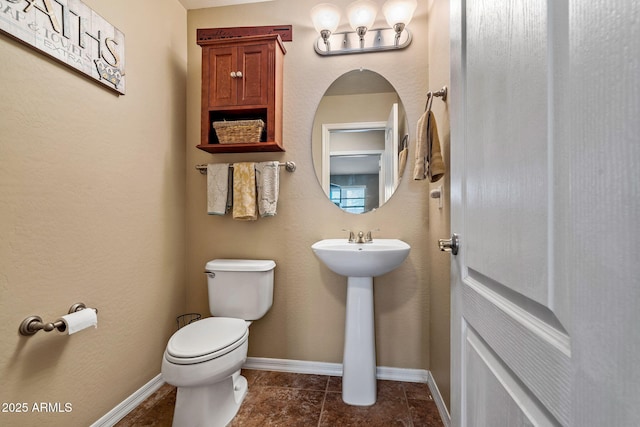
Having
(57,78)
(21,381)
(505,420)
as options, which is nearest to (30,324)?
(21,381)

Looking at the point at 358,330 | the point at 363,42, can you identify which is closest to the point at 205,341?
the point at 358,330

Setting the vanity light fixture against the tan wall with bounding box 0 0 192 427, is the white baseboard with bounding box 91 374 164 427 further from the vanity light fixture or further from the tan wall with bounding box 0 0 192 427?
the vanity light fixture

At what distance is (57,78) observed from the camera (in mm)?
1106

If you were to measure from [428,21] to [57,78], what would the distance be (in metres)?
1.94

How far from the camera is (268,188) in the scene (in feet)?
5.61

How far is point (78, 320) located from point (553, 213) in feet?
5.02

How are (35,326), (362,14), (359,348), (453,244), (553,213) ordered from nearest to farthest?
1. (553,213)
2. (453,244)
3. (35,326)
4. (359,348)
5. (362,14)

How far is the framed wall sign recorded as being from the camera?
0.97m

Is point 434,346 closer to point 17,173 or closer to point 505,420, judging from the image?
point 505,420

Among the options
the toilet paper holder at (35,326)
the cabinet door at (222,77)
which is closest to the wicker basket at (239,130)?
the cabinet door at (222,77)

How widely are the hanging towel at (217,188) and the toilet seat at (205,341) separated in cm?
68

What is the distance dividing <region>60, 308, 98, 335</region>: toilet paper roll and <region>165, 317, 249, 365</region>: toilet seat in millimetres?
326

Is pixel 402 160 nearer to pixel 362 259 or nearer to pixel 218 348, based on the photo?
pixel 362 259

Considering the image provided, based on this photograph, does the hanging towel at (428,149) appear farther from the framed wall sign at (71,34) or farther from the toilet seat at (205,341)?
the framed wall sign at (71,34)
